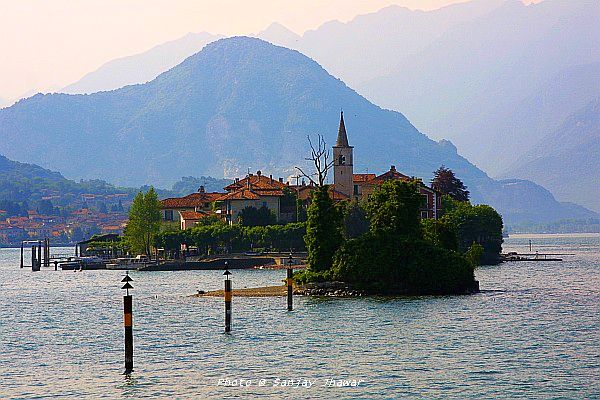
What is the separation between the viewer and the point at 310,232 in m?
84.3

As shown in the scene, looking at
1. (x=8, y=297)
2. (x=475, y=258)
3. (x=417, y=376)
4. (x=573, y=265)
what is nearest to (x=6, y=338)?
(x=417, y=376)

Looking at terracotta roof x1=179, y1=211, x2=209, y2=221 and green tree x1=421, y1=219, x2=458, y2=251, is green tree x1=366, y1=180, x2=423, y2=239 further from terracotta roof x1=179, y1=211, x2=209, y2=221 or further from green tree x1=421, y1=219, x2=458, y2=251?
terracotta roof x1=179, y1=211, x2=209, y2=221

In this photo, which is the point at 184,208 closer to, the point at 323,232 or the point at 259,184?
the point at 259,184

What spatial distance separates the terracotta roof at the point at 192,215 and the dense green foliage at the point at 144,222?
15.9 metres

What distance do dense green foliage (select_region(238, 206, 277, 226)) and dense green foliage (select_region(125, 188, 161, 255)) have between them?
10823 millimetres

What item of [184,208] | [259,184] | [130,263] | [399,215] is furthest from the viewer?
[184,208]

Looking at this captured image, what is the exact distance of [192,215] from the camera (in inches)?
6905

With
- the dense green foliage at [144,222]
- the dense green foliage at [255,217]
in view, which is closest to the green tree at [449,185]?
the dense green foliage at [255,217]

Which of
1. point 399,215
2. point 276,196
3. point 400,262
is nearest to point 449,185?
point 276,196

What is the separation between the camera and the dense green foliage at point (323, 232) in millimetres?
82562

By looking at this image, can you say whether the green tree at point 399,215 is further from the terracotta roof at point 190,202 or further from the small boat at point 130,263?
the terracotta roof at point 190,202

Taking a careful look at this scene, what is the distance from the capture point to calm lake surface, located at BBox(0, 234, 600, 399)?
138 ft

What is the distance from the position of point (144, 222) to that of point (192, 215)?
20.7 meters

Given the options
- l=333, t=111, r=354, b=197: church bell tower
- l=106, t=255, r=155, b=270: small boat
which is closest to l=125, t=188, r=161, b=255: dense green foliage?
l=106, t=255, r=155, b=270: small boat
